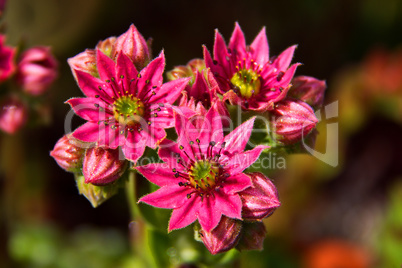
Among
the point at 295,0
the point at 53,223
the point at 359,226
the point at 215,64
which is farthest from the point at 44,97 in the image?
the point at 359,226

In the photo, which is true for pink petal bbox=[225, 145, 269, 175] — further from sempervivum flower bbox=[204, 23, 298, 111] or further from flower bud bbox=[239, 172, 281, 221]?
sempervivum flower bbox=[204, 23, 298, 111]

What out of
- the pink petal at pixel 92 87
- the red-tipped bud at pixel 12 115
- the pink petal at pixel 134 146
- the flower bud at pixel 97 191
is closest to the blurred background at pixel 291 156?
the red-tipped bud at pixel 12 115

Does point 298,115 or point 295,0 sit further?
point 295,0

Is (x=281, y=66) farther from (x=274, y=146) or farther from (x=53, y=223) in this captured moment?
(x=53, y=223)

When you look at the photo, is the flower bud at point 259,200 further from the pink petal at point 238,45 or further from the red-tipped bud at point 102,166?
the pink petal at point 238,45

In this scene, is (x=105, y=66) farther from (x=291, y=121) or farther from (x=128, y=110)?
(x=291, y=121)

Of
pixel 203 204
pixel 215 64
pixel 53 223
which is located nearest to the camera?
pixel 203 204

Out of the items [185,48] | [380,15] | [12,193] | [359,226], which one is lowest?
[359,226]
